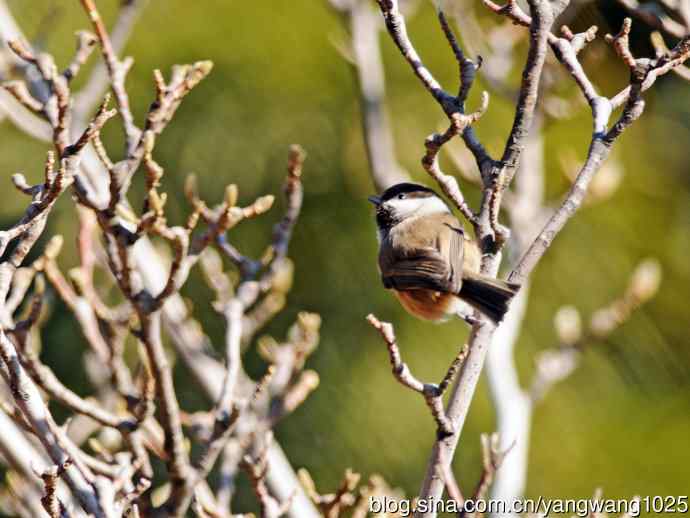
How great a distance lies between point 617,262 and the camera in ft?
12.6

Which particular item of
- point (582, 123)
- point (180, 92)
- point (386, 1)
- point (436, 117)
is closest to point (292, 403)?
point (180, 92)

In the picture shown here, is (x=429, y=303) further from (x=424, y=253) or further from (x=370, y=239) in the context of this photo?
(x=370, y=239)

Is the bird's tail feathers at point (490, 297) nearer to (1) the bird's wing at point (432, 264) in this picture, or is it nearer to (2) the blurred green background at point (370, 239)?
(1) the bird's wing at point (432, 264)

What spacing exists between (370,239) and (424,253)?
133 centimetres

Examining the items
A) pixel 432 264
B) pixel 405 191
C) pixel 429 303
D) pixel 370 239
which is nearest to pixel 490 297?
pixel 432 264

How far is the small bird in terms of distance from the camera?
2.32 metres

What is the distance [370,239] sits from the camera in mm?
3756

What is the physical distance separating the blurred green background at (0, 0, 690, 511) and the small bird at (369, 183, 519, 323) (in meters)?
0.97

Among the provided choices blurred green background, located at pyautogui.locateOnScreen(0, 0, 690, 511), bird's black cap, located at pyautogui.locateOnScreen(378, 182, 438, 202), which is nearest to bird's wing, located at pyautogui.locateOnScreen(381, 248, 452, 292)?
bird's black cap, located at pyautogui.locateOnScreen(378, 182, 438, 202)

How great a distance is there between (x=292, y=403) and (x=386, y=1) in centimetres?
109

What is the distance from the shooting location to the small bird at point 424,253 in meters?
2.32

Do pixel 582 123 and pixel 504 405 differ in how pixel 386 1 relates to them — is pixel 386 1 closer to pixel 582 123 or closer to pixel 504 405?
pixel 504 405

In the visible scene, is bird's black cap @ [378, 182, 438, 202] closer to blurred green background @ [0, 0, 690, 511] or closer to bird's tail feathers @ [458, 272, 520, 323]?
bird's tail feathers @ [458, 272, 520, 323]

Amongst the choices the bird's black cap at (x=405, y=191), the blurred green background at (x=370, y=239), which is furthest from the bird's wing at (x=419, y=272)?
the blurred green background at (x=370, y=239)
